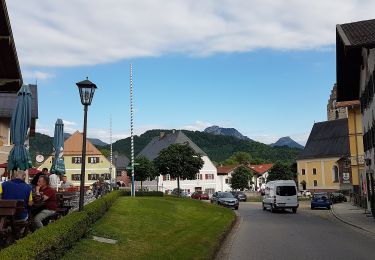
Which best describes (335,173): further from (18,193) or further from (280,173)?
(18,193)

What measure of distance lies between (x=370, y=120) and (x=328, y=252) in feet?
59.3

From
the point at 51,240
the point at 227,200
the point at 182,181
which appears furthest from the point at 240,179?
the point at 51,240

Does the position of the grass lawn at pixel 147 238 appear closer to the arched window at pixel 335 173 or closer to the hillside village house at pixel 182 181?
the arched window at pixel 335 173

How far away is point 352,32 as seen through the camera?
88.3 feet

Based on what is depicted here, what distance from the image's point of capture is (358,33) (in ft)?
86.4

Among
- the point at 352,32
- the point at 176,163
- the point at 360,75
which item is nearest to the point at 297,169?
the point at 176,163

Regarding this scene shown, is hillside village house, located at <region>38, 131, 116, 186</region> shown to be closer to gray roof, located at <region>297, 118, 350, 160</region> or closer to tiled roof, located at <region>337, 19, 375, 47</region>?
gray roof, located at <region>297, 118, 350, 160</region>

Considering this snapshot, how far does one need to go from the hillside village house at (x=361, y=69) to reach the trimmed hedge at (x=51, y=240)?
57.2 feet

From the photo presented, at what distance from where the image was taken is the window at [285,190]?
3897cm

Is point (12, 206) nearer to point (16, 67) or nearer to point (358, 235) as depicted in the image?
point (16, 67)

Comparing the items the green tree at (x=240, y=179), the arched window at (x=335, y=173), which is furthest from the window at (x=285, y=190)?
the green tree at (x=240, y=179)

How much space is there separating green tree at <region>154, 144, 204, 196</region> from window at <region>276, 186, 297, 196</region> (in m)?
32.9

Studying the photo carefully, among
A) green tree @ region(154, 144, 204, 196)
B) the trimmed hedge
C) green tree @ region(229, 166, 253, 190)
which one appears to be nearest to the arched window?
green tree @ region(229, 166, 253, 190)

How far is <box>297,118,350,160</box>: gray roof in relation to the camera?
318 ft
